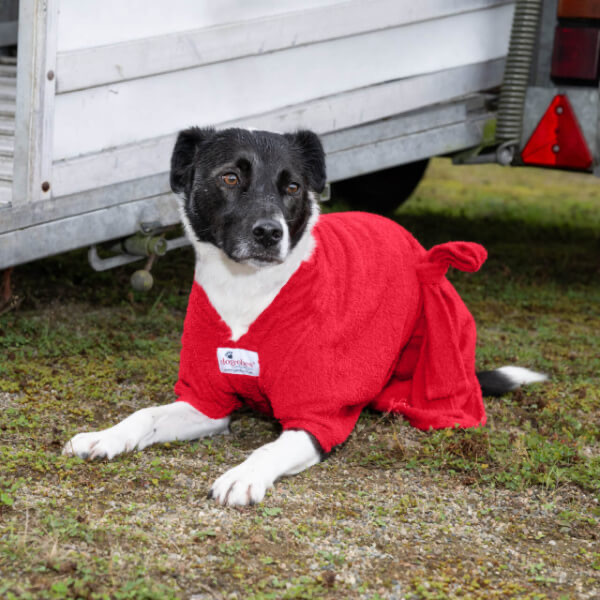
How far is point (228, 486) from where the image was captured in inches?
119

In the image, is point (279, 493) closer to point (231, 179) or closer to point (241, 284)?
point (241, 284)

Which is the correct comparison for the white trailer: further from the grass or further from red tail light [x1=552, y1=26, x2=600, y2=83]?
the grass

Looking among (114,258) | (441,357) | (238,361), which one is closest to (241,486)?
(238,361)

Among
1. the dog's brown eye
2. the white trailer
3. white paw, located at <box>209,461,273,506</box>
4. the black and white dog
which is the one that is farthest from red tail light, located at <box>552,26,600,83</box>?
white paw, located at <box>209,461,273,506</box>

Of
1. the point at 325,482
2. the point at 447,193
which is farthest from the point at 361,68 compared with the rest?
the point at 447,193

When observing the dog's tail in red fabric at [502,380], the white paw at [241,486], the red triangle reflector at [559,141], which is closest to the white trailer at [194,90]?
the red triangle reflector at [559,141]

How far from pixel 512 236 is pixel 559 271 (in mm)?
1564

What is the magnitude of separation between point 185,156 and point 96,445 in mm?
1204

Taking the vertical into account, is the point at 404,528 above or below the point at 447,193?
above

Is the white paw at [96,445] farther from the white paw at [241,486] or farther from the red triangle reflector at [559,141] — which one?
the red triangle reflector at [559,141]

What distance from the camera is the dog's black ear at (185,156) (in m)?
3.66

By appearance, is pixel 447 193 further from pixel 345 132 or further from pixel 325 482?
pixel 325 482

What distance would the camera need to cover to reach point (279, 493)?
3129 mm

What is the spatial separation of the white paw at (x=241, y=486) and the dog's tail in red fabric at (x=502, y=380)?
5.22ft
